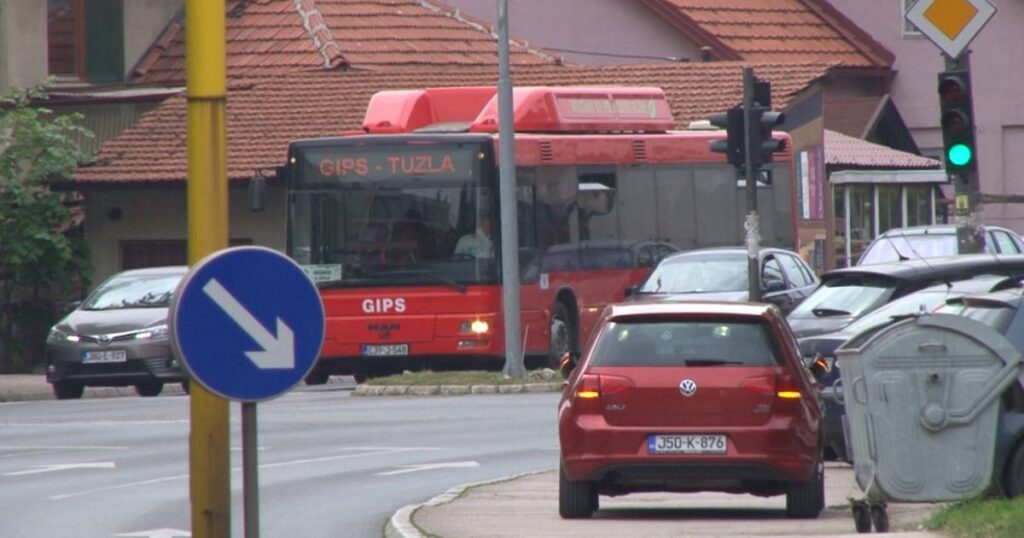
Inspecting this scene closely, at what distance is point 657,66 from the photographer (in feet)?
140

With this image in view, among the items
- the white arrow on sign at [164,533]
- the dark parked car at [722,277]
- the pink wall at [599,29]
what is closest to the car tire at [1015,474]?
the white arrow on sign at [164,533]

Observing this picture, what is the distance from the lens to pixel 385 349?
2777 cm

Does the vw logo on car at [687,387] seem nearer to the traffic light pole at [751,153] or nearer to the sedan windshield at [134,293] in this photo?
the traffic light pole at [751,153]

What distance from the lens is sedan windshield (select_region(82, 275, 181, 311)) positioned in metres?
29.0

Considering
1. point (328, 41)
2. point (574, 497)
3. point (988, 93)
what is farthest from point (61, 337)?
point (988, 93)

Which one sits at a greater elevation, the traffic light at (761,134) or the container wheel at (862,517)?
the traffic light at (761,134)

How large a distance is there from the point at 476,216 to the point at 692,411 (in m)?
14.6

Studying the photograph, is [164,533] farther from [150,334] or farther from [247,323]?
[150,334]

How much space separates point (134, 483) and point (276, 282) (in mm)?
9818

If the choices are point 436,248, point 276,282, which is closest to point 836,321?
point 436,248

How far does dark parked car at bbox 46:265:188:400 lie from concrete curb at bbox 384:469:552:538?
11.9 meters

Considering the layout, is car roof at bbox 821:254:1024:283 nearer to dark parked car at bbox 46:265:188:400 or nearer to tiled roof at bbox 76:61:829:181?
dark parked car at bbox 46:265:188:400

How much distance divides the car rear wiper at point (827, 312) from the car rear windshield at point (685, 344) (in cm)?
641

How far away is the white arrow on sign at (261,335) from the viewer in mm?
7492
